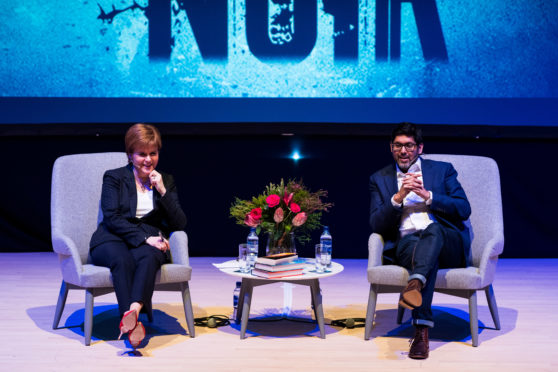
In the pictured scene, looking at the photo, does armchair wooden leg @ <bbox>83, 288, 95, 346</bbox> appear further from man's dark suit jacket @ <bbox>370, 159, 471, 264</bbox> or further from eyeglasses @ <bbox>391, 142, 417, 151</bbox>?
eyeglasses @ <bbox>391, 142, 417, 151</bbox>

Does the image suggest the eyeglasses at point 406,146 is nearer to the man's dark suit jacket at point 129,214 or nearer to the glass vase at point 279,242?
the glass vase at point 279,242

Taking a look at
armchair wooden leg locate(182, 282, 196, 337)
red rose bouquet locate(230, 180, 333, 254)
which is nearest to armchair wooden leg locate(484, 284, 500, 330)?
red rose bouquet locate(230, 180, 333, 254)

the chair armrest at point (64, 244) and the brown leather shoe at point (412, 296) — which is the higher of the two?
the chair armrest at point (64, 244)

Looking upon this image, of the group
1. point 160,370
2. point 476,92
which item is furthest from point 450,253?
point 476,92

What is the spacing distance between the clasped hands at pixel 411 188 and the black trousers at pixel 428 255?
191 mm

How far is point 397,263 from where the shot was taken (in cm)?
407

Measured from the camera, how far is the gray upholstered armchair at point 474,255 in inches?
150

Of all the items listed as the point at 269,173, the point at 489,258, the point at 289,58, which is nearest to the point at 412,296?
the point at 489,258

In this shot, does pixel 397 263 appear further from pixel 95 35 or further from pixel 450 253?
pixel 95 35

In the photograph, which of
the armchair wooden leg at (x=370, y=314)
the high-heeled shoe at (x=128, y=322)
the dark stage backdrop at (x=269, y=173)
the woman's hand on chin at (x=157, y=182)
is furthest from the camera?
the dark stage backdrop at (x=269, y=173)

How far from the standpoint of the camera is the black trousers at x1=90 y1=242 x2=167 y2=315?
3672 millimetres

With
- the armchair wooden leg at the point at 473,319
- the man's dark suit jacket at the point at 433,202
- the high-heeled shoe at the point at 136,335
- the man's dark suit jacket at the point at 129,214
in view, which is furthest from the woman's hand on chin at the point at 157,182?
the armchair wooden leg at the point at 473,319

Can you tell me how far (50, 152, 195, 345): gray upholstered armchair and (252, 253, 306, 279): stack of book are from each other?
0.40 metres

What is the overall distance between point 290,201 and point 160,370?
1186 millimetres
